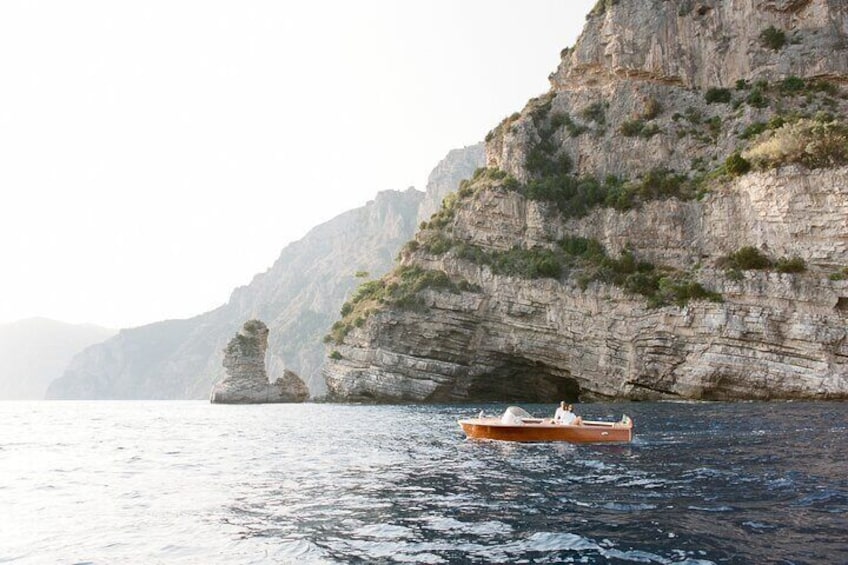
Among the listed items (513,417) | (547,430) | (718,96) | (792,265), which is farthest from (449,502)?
(718,96)

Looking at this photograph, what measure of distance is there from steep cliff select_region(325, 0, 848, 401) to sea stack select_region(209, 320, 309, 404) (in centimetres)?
1752

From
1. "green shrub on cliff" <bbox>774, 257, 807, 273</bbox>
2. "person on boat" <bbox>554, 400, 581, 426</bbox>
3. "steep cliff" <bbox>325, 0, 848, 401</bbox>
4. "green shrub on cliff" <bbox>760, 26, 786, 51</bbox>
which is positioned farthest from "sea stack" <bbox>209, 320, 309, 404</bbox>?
"green shrub on cliff" <bbox>760, 26, 786, 51</bbox>

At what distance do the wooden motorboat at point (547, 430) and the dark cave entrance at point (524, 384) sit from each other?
39.2 meters

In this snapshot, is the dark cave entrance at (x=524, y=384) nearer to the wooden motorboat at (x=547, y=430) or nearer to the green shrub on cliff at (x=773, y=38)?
the wooden motorboat at (x=547, y=430)

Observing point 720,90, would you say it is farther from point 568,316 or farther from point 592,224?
point 568,316

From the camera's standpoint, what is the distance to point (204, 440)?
33.3 meters

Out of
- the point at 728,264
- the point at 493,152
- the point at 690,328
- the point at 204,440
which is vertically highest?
the point at 493,152

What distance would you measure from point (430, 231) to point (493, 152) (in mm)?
15329

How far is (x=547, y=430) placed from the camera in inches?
1045

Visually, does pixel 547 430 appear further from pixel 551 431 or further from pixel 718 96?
pixel 718 96

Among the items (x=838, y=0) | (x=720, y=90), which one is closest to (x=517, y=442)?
(x=720, y=90)

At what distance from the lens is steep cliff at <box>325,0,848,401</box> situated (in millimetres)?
51219

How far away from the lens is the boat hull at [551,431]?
83.6 ft

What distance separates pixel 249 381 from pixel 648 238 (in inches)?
2381
